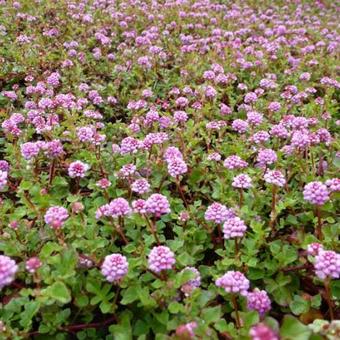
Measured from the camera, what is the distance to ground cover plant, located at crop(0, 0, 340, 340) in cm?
202

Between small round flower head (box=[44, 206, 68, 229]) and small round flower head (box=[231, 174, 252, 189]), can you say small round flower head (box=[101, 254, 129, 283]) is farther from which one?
small round flower head (box=[231, 174, 252, 189])

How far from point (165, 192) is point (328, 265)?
1.12 meters

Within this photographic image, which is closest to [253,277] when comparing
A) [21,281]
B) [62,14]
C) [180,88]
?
[21,281]

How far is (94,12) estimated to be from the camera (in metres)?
6.08

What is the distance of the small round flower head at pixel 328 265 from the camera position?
1869mm

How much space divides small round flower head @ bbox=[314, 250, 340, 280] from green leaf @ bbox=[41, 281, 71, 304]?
101 centimetres

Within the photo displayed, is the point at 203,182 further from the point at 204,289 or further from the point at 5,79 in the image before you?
the point at 5,79

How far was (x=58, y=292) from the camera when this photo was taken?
76.0 inches

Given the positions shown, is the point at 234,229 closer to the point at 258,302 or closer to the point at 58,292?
the point at 258,302

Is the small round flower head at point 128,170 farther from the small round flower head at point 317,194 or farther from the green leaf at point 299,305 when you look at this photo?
the green leaf at point 299,305

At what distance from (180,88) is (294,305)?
8.42 ft

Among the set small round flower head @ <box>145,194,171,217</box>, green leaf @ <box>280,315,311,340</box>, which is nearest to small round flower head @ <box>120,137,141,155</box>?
small round flower head @ <box>145,194,171,217</box>

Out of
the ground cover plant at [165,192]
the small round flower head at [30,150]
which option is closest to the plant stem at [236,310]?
the ground cover plant at [165,192]

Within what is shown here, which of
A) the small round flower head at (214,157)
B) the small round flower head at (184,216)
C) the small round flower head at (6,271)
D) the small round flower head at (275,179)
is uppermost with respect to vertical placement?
the small round flower head at (6,271)
